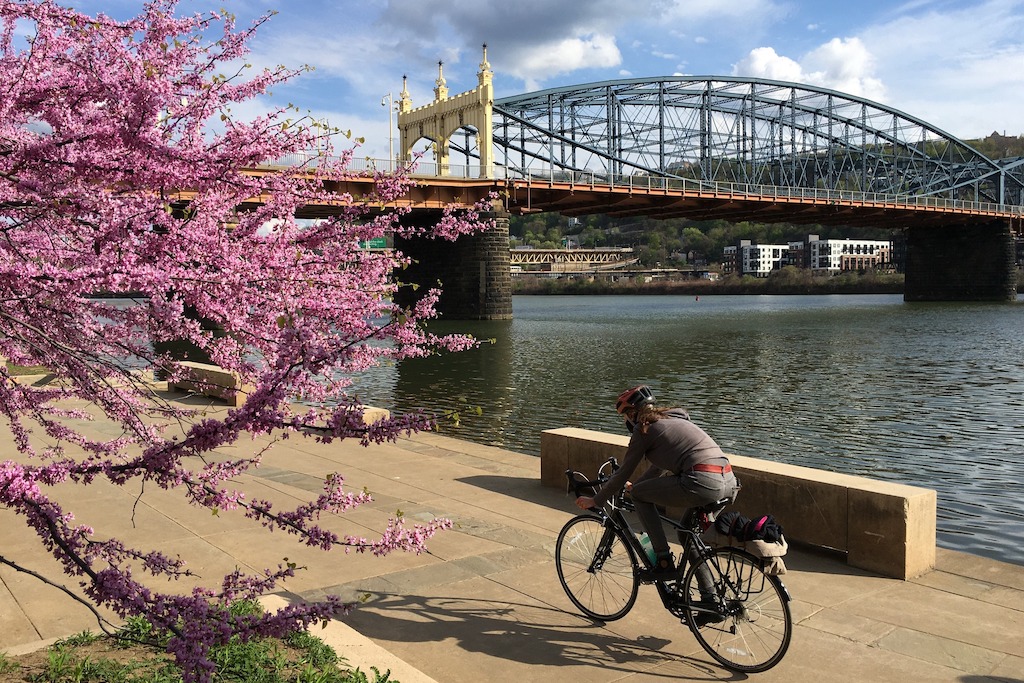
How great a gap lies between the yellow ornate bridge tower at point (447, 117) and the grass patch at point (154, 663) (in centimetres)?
6550

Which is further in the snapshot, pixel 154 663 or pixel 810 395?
pixel 810 395

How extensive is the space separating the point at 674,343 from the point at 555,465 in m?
36.1

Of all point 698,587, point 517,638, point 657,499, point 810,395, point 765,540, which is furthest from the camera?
point 810,395

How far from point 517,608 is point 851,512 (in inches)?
122

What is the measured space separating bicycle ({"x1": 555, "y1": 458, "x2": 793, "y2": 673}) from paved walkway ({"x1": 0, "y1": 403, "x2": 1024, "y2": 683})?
0.16 m

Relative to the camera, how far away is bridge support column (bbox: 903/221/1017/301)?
99438 millimetres

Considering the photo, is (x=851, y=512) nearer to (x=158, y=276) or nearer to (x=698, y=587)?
(x=698, y=587)

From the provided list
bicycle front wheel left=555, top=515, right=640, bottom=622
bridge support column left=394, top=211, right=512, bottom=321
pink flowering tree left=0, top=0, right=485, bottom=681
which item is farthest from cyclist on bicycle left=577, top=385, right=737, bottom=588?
bridge support column left=394, top=211, right=512, bottom=321

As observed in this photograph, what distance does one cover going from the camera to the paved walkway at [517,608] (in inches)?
218

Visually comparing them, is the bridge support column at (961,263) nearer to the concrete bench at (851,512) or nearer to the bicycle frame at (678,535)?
the concrete bench at (851,512)

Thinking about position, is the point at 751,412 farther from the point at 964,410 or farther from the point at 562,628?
the point at 562,628

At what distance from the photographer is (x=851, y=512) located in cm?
764

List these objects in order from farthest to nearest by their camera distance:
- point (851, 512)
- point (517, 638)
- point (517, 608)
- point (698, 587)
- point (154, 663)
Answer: point (851, 512) → point (517, 608) → point (517, 638) → point (698, 587) → point (154, 663)

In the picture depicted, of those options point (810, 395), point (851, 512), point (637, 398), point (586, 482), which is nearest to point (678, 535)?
point (586, 482)
